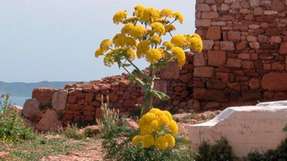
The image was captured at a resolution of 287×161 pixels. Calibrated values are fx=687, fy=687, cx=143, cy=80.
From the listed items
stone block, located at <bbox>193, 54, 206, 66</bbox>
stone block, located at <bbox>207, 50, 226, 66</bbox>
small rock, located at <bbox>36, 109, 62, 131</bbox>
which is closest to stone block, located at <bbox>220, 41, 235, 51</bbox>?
stone block, located at <bbox>207, 50, 226, 66</bbox>

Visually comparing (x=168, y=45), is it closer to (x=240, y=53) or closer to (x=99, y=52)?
(x=99, y=52)

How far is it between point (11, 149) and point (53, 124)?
5996 millimetres

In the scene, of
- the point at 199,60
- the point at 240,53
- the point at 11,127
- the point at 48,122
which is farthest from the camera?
the point at 48,122

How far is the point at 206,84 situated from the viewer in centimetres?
1460

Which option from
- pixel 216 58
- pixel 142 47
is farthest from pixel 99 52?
pixel 216 58

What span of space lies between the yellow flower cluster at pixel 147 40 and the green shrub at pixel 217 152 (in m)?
1.19

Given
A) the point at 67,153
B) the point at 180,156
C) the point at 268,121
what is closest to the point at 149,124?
the point at 180,156

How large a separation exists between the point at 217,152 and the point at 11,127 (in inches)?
142

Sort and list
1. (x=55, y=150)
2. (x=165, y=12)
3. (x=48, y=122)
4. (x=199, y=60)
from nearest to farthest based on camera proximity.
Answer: (x=165, y=12), (x=55, y=150), (x=199, y=60), (x=48, y=122)

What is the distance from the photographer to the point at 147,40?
7.79 metres

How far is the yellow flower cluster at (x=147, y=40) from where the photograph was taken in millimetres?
7777

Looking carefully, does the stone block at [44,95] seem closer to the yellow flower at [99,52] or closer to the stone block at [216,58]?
the stone block at [216,58]

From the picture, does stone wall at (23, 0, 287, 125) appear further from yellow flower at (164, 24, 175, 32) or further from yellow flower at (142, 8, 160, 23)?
yellow flower at (142, 8, 160, 23)

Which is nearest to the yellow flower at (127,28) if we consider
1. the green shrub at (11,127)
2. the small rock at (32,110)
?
the green shrub at (11,127)
